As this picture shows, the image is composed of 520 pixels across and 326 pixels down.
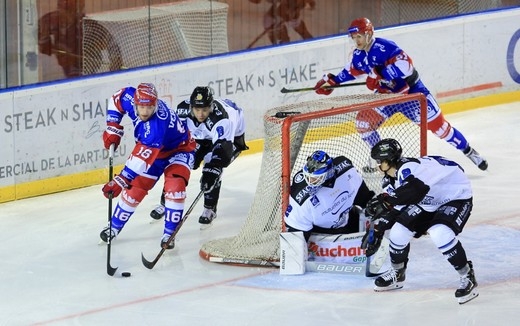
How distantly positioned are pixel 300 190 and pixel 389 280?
27.5 inches

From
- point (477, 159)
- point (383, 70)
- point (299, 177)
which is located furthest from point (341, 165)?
point (477, 159)

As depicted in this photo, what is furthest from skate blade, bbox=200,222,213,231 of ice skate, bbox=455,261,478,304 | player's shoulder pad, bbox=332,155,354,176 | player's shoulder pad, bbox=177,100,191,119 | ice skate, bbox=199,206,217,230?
ice skate, bbox=455,261,478,304

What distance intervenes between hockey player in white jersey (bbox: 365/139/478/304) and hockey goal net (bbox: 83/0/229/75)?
10.6 feet

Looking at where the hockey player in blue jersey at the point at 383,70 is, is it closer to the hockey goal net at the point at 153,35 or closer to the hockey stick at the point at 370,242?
the hockey goal net at the point at 153,35

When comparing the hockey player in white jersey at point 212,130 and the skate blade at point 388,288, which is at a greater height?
the hockey player in white jersey at point 212,130

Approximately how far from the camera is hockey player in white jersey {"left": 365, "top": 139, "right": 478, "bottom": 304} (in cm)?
669

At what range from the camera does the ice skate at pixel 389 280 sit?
7.08 m

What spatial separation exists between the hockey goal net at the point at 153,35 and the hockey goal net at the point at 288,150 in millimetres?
1886

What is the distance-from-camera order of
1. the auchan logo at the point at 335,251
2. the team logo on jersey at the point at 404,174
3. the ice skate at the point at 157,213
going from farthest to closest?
1. the ice skate at the point at 157,213
2. the auchan logo at the point at 335,251
3. the team logo on jersey at the point at 404,174

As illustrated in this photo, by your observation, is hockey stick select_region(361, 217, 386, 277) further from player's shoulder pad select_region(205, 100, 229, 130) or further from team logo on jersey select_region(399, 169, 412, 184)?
player's shoulder pad select_region(205, 100, 229, 130)

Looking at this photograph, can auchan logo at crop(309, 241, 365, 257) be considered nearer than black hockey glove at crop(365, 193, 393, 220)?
No

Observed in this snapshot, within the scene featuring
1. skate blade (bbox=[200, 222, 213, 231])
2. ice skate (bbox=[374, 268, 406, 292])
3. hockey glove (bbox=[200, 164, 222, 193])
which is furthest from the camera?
skate blade (bbox=[200, 222, 213, 231])

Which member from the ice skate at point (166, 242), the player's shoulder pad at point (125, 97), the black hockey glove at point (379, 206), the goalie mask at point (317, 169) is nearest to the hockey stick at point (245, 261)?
the ice skate at point (166, 242)

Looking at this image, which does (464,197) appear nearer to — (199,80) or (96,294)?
(96,294)
